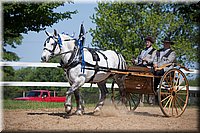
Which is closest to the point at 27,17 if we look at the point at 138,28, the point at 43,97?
the point at 43,97

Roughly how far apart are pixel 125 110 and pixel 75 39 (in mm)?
2095

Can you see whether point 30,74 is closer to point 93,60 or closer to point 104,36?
point 104,36

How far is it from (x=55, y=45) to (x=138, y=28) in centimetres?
775

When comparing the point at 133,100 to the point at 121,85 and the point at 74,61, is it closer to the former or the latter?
the point at 121,85

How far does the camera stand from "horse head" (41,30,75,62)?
7445 millimetres

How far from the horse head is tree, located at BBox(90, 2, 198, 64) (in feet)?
20.3

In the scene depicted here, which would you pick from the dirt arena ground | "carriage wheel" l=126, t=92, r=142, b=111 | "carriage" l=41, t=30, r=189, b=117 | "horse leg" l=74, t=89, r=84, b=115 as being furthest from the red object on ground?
"horse leg" l=74, t=89, r=84, b=115

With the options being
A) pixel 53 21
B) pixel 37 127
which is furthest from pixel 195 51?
pixel 37 127

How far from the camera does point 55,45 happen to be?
296 inches

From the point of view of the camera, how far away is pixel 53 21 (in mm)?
10688

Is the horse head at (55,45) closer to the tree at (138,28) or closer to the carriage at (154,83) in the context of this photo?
the carriage at (154,83)

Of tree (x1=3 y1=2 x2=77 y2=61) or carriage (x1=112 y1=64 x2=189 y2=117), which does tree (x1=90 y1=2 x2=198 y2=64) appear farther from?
carriage (x1=112 y1=64 x2=189 y2=117)

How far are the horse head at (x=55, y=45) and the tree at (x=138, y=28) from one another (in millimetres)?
6183

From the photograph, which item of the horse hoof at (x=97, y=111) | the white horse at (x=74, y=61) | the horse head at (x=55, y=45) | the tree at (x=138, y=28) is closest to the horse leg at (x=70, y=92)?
the white horse at (x=74, y=61)
